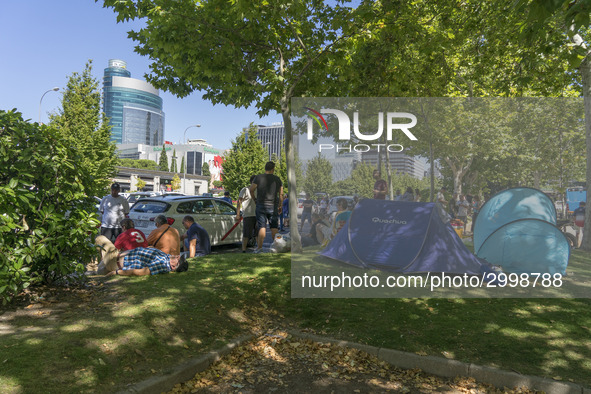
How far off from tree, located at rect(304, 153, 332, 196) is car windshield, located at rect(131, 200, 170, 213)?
558 cm

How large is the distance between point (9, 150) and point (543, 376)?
19.2 ft

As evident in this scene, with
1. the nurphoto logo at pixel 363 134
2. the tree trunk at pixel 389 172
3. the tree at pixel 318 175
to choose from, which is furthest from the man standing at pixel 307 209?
the tree trunk at pixel 389 172

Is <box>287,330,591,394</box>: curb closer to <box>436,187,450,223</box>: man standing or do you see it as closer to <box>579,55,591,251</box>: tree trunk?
<box>436,187,450,223</box>: man standing

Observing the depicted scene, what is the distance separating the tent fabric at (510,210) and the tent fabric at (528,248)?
114 mm

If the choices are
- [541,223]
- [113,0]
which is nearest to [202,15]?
[113,0]

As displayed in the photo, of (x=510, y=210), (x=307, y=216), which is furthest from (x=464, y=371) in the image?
(x=510, y=210)

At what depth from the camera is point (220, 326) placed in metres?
4.92

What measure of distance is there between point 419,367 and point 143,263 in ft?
14.5

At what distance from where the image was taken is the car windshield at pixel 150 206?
34.5ft

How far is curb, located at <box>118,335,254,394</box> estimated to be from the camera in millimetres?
3418

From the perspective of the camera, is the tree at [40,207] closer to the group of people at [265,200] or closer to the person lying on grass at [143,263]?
the person lying on grass at [143,263]

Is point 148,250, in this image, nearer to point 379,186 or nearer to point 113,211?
point 113,211

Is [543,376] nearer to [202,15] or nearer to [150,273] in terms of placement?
[150,273]

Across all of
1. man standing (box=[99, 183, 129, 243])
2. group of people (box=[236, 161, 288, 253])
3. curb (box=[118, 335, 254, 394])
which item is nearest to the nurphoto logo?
curb (box=[118, 335, 254, 394])
